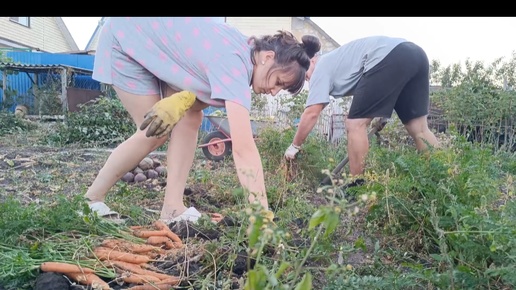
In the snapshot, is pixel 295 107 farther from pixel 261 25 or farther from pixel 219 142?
pixel 261 25

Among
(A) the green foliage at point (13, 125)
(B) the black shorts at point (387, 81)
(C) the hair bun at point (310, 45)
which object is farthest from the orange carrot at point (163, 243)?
(A) the green foliage at point (13, 125)

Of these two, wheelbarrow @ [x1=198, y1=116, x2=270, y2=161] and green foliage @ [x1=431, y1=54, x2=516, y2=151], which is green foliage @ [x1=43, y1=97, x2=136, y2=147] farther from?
green foliage @ [x1=431, y1=54, x2=516, y2=151]

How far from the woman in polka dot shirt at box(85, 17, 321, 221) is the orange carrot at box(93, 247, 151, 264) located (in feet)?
1.70

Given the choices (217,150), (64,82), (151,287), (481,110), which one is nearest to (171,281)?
(151,287)

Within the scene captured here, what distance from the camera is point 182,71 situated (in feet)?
8.34

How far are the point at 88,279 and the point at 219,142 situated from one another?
4659mm

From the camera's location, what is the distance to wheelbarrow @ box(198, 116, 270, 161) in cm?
638

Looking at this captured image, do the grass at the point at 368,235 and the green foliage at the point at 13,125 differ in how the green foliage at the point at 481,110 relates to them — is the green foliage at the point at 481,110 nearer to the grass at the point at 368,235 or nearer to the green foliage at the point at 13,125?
the grass at the point at 368,235

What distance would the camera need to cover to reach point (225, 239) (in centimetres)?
192

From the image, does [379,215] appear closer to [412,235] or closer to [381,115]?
[412,235]

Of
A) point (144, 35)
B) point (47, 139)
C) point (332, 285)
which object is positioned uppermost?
point (144, 35)

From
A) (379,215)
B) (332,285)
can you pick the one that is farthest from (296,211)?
(332,285)

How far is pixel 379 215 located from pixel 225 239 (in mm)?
727

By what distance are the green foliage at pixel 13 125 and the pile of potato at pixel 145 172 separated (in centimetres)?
578
